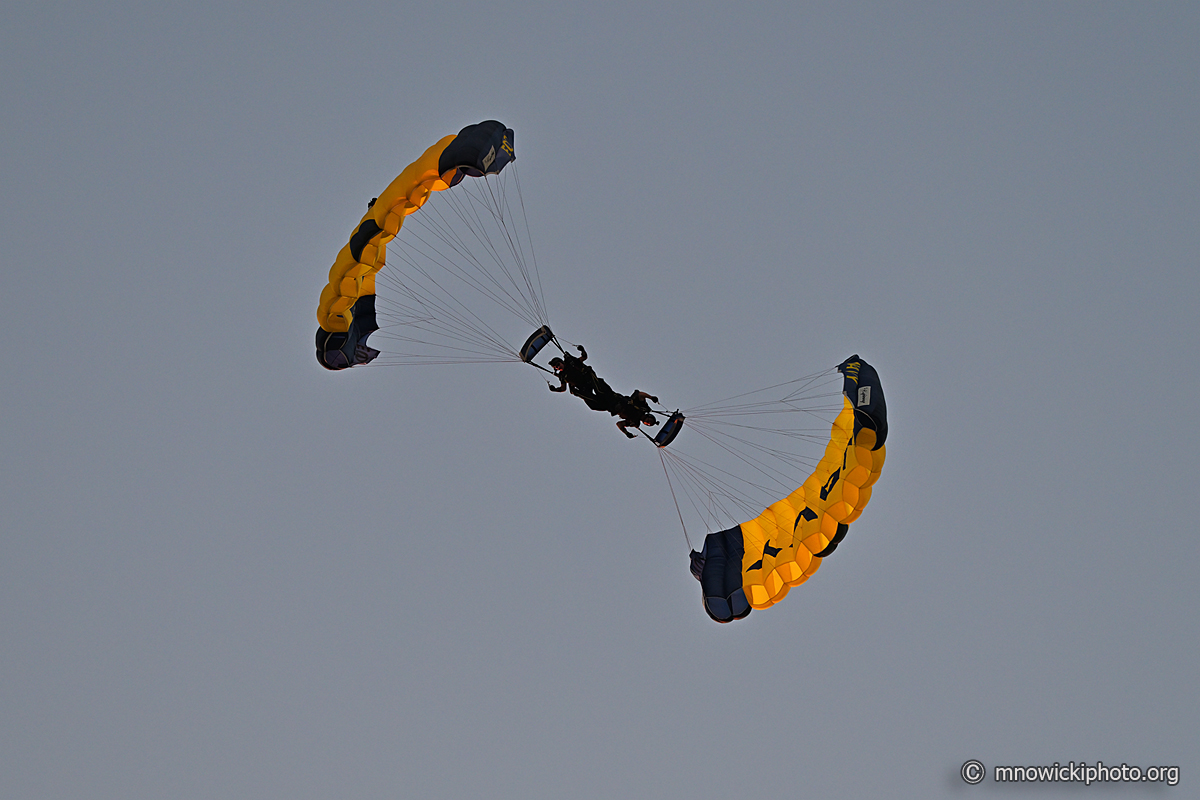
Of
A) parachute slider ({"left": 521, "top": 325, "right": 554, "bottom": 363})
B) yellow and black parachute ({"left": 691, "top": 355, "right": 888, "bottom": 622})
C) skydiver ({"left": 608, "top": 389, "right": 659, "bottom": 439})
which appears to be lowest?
yellow and black parachute ({"left": 691, "top": 355, "right": 888, "bottom": 622})

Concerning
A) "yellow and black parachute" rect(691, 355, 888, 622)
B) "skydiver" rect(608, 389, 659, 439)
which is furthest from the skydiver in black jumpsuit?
"yellow and black parachute" rect(691, 355, 888, 622)

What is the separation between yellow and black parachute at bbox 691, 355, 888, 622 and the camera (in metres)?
16.9

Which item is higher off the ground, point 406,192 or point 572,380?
point 406,192

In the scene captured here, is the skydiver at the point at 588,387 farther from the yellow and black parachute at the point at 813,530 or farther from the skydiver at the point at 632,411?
the yellow and black parachute at the point at 813,530

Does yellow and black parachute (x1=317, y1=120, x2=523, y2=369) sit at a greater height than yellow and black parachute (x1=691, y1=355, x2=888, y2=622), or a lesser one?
greater

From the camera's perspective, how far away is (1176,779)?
75.9ft

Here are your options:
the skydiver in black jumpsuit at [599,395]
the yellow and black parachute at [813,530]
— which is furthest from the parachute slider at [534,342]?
the yellow and black parachute at [813,530]

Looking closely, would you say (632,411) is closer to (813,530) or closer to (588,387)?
(588,387)

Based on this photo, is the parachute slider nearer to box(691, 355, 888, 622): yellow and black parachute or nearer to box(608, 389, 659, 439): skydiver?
box(608, 389, 659, 439): skydiver

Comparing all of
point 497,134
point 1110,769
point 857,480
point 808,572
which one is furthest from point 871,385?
point 1110,769

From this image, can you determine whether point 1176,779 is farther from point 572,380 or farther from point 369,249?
point 369,249

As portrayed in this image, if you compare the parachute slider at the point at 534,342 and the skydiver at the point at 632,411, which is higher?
the parachute slider at the point at 534,342

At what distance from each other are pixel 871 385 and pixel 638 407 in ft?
10.6

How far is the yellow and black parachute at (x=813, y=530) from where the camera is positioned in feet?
55.6
